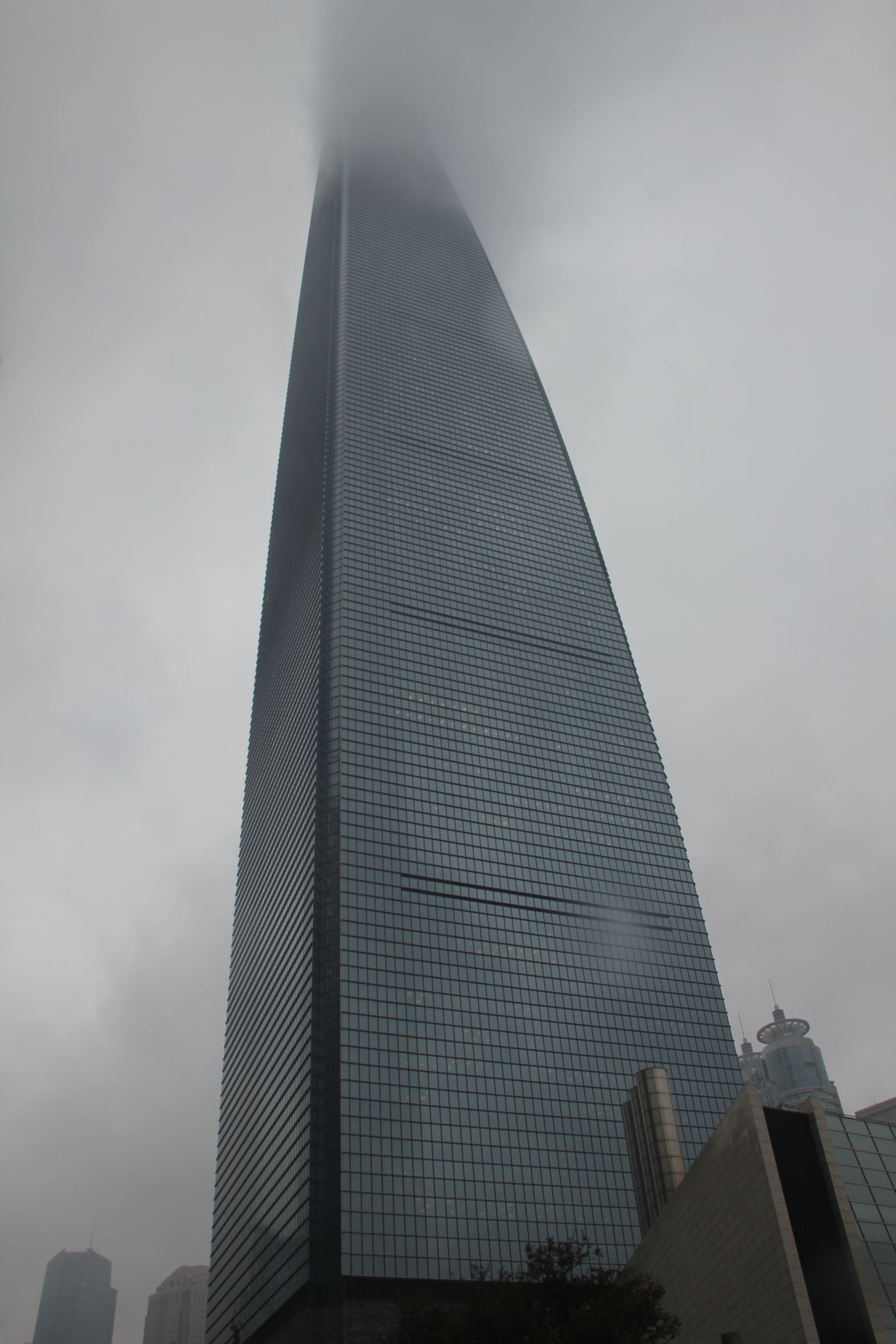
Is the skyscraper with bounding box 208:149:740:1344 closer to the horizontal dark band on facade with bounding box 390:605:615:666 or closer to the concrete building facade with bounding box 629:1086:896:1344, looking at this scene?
the horizontal dark band on facade with bounding box 390:605:615:666

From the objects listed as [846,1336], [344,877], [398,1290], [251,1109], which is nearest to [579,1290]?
[846,1336]

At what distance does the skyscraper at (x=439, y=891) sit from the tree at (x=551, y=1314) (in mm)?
40364

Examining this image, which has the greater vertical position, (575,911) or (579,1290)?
(575,911)

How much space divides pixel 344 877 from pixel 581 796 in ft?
125

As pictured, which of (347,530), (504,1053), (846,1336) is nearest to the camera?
(846,1336)

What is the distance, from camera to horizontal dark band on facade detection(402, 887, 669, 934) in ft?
424

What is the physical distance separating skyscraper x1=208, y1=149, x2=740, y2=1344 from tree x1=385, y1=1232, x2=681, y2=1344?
40.4 m

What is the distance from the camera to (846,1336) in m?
55.3

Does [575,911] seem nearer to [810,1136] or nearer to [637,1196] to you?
[637,1196]

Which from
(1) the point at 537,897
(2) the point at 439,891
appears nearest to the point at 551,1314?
(2) the point at 439,891

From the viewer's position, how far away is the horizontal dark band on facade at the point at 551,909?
424ft

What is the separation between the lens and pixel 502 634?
16150 centimetres

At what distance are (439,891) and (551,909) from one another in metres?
14.5

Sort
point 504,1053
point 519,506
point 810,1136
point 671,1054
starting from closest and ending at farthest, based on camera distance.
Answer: point 810,1136 < point 504,1053 < point 671,1054 < point 519,506
